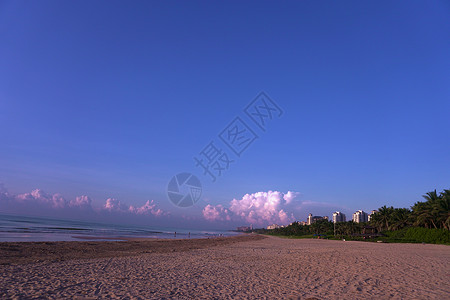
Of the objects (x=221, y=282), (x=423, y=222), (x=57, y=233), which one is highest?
(x=423, y=222)

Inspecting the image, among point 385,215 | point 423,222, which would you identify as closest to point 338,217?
point 385,215

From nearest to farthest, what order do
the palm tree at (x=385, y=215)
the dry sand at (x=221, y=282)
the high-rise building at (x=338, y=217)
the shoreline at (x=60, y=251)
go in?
the dry sand at (x=221, y=282) < the shoreline at (x=60, y=251) < the palm tree at (x=385, y=215) < the high-rise building at (x=338, y=217)

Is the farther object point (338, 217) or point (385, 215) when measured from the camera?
point (338, 217)

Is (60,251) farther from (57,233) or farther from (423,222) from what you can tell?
(423,222)

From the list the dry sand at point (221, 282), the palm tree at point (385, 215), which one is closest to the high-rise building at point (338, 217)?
the palm tree at point (385, 215)

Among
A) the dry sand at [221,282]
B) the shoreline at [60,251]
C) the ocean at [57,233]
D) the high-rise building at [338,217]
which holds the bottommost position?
the ocean at [57,233]

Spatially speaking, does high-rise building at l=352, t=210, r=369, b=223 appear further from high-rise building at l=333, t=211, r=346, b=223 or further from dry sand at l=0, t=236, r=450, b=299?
dry sand at l=0, t=236, r=450, b=299

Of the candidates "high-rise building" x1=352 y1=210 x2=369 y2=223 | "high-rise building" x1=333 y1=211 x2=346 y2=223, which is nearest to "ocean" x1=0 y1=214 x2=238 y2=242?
"high-rise building" x1=352 y1=210 x2=369 y2=223

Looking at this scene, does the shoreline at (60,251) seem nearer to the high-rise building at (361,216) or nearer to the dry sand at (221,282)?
the dry sand at (221,282)

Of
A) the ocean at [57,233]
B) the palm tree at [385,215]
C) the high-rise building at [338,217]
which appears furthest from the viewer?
the high-rise building at [338,217]

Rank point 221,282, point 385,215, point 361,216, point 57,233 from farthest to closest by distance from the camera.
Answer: point 361,216, point 385,215, point 57,233, point 221,282

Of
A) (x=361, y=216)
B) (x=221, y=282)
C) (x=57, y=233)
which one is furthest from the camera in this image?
(x=361, y=216)

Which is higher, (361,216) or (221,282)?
(361,216)

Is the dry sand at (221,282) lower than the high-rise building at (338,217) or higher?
lower
